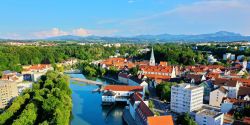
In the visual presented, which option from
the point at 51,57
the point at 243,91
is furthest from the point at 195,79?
the point at 51,57

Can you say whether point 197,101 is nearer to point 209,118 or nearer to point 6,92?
point 209,118

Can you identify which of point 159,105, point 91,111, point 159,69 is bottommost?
point 91,111

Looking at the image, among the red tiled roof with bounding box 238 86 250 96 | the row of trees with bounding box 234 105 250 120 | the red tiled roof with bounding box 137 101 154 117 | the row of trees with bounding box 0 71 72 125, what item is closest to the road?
the red tiled roof with bounding box 137 101 154 117

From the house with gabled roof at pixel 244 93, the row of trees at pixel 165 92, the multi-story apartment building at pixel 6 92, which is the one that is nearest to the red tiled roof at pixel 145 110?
the row of trees at pixel 165 92

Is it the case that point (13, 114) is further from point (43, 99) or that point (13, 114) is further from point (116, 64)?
point (116, 64)

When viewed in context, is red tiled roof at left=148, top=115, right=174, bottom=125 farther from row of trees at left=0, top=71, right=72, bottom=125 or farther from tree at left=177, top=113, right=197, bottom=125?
row of trees at left=0, top=71, right=72, bottom=125
